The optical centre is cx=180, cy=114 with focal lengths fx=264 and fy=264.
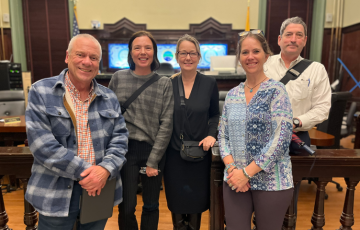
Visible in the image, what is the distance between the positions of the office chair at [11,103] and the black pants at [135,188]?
10.3 ft

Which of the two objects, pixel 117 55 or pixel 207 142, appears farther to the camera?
pixel 117 55

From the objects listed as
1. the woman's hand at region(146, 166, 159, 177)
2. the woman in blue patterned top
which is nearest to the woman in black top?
the woman's hand at region(146, 166, 159, 177)

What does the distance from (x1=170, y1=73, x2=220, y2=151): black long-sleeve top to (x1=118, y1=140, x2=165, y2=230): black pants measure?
0.20 meters

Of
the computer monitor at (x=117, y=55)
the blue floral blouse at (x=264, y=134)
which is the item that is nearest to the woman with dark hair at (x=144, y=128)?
the blue floral blouse at (x=264, y=134)

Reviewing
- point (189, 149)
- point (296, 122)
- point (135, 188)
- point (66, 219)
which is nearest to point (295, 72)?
point (296, 122)

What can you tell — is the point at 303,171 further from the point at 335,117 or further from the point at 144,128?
the point at 335,117

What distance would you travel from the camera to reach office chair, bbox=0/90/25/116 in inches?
149

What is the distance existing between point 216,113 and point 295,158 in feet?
1.76

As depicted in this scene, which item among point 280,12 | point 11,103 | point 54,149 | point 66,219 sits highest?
point 280,12

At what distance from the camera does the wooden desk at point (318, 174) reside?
54.3 inches

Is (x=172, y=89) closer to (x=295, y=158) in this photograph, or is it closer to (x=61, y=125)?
(x=61, y=125)

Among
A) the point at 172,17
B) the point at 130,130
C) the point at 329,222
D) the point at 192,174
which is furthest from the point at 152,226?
the point at 172,17

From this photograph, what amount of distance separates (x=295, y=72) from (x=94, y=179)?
126 centimetres

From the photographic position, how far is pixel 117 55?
7.05 m
